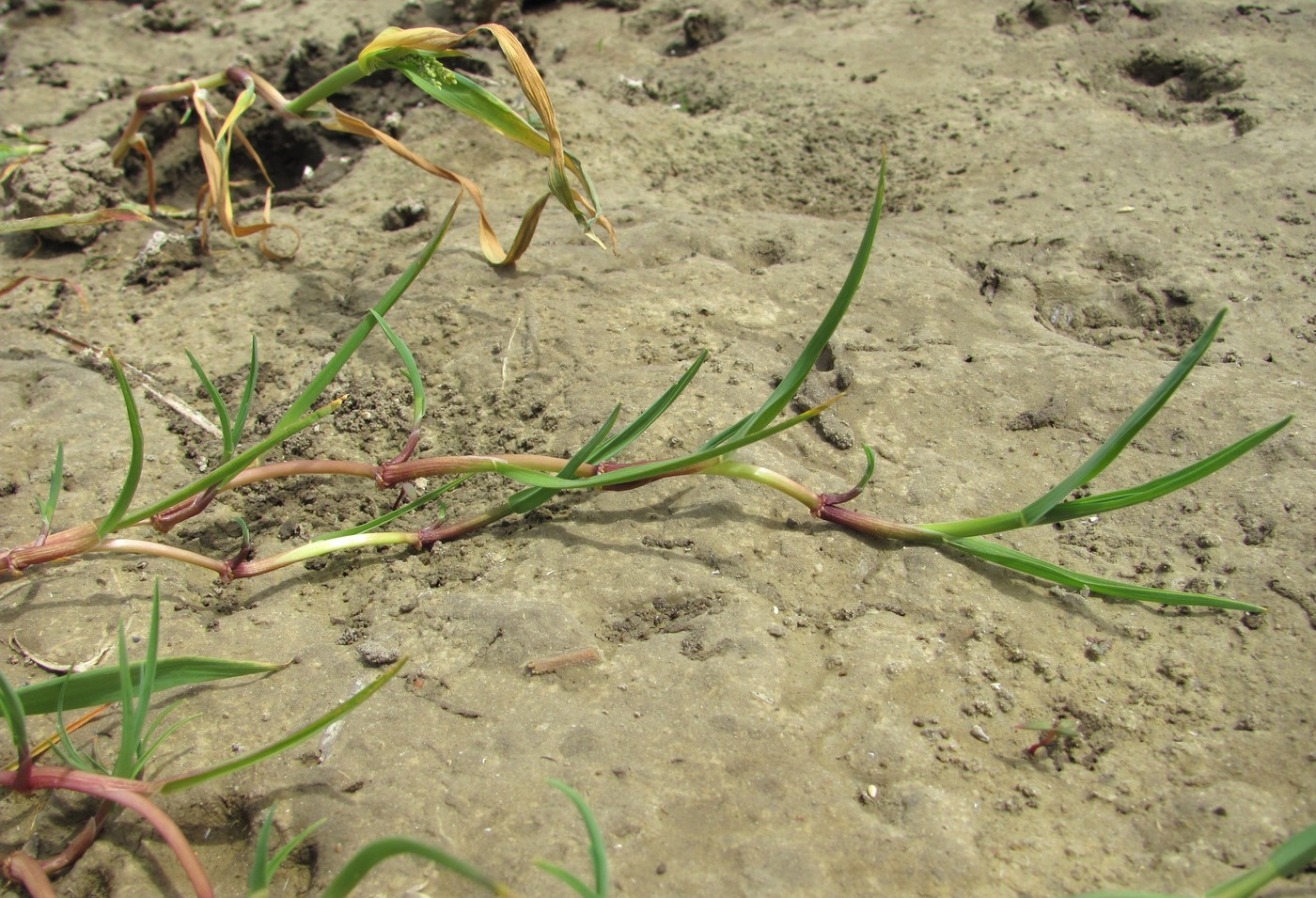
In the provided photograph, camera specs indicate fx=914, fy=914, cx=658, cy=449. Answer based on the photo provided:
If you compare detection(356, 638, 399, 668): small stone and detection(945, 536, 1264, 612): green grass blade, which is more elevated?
detection(945, 536, 1264, 612): green grass blade

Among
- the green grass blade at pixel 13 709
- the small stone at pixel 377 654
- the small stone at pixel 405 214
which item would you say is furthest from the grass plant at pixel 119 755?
the small stone at pixel 405 214

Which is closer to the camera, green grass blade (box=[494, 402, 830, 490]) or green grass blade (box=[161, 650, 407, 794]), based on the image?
green grass blade (box=[161, 650, 407, 794])

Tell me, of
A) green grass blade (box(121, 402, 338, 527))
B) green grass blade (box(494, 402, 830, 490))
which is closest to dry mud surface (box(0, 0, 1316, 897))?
green grass blade (box(494, 402, 830, 490))

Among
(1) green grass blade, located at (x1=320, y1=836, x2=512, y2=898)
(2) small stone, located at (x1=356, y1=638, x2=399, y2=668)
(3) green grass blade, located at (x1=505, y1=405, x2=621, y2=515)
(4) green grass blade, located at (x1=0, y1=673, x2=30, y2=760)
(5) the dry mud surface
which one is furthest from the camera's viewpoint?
(3) green grass blade, located at (x1=505, y1=405, x2=621, y2=515)

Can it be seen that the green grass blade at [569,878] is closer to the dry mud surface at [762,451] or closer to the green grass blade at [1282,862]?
the dry mud surface at [762,451]

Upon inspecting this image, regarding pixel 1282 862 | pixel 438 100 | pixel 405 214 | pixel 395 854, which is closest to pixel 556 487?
pixel 395 854

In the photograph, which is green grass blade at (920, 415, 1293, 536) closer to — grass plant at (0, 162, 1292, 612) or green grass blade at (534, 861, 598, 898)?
grass plant at (0, 162, 1292, 612)

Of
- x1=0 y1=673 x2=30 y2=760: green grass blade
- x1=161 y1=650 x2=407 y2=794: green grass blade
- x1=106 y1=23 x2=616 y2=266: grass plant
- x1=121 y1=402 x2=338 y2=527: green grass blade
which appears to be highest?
x1=106 y1=23 x2=616 y2=266: grass plant

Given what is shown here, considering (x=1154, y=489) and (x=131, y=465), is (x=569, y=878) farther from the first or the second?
(x=1154, y=489)
